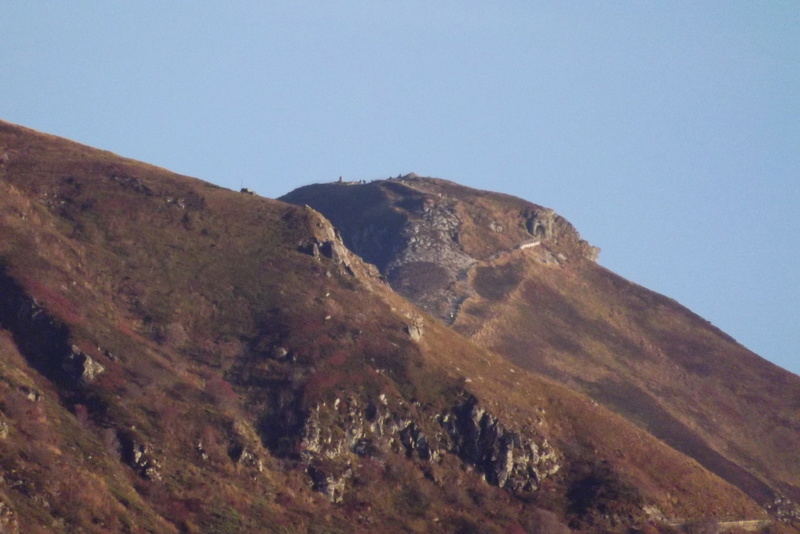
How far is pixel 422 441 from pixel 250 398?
1936cm

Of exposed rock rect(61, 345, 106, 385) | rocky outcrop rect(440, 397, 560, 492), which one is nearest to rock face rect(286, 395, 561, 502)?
rocky outcrop rect(440, 397, 560, 492)

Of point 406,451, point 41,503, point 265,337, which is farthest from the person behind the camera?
point 265,337

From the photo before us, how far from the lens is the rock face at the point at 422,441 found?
113750 mm

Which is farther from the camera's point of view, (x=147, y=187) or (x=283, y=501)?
(x=147, y=187)

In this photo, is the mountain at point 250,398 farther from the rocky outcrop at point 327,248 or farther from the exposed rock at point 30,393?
the rocky outcrop at point 327,248

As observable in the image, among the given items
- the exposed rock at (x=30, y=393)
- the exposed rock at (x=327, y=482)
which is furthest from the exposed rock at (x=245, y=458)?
the exposed rock at (x=30, y=393)

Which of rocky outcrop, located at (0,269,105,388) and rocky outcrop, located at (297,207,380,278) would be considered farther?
rocky outcrop, located at (297,207,380,278)

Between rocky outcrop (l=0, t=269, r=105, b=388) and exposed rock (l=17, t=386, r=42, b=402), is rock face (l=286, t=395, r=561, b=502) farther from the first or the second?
exposed rock (l=17, t=386, r=42, b=402)

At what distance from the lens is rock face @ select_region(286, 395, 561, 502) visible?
113750 mm

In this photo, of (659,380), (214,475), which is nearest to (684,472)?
(659,380)

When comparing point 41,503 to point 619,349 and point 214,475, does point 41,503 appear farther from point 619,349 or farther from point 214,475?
point 619,349

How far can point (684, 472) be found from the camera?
13562 centimetres

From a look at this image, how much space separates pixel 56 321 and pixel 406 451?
39070 mm

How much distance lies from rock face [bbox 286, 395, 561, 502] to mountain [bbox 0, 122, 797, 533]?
9.6 inches
